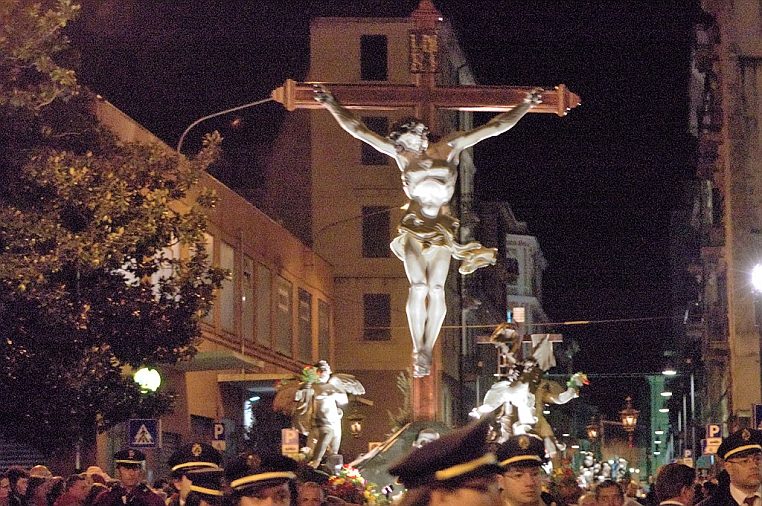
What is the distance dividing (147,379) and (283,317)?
2085 cm

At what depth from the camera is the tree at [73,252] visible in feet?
56.4

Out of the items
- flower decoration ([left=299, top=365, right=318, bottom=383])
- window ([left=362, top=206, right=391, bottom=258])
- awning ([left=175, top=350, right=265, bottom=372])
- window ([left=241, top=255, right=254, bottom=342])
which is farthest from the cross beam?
window ([left=362, top=206, right=391, bottom=258])

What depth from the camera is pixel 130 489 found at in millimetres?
9180

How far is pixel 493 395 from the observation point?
54.1 ft

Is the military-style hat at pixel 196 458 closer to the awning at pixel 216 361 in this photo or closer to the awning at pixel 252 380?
the awning at pixel 216 361

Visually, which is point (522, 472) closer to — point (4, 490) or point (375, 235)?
point (4, 490)

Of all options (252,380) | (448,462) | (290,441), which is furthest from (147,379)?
(448,462)

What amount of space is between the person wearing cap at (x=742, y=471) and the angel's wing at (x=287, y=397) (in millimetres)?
9151

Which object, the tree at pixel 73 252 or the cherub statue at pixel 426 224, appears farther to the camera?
the tree at pixel 73 252

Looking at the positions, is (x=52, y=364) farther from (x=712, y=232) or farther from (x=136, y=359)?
(x=712, y=232)

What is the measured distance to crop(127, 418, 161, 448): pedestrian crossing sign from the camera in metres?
18.2

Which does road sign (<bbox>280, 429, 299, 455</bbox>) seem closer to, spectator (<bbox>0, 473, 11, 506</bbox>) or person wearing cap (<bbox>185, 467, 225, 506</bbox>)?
spectator (<bbox>0, 473, 11, 506</bbox>)

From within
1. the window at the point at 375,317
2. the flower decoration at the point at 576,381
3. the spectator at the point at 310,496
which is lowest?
the spectator at the point at 310,496

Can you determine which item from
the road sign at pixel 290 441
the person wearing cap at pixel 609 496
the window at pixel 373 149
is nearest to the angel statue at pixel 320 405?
the road sign at pixel 290 441
